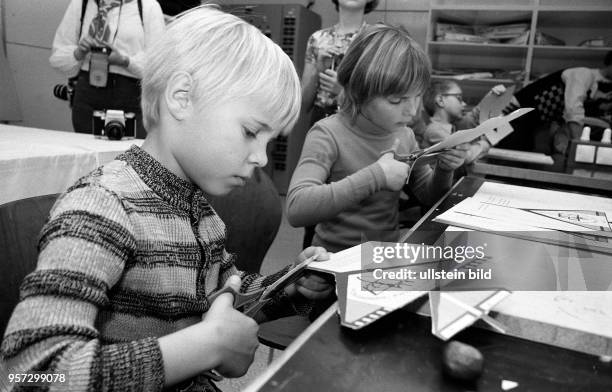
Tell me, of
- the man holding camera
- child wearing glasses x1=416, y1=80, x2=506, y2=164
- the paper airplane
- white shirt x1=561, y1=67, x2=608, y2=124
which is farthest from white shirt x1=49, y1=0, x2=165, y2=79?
white shirt x1=561, y1=67, x2=608, y2=124

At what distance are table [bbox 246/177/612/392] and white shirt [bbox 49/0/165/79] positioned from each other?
196 cm

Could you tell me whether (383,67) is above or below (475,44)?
above

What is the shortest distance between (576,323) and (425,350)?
168mm

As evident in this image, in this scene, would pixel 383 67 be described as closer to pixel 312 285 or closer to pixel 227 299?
pixel 312 285

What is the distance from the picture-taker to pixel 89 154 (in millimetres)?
1530

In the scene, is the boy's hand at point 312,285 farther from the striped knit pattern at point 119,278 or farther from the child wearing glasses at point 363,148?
the child wearing glasses at point 363,148

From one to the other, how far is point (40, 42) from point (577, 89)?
4.41 metres

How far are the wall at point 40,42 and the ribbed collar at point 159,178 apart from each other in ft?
14.0

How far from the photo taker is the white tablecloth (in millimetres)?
1333

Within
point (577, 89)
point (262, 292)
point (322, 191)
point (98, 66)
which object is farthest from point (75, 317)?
point (577, 89)

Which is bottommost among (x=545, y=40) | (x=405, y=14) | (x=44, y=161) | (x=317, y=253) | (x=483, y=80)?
(x=483, y=80)

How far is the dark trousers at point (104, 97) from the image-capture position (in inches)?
86.7

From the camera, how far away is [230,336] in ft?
1.94

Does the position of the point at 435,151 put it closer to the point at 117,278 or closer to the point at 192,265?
the point at 192,265
